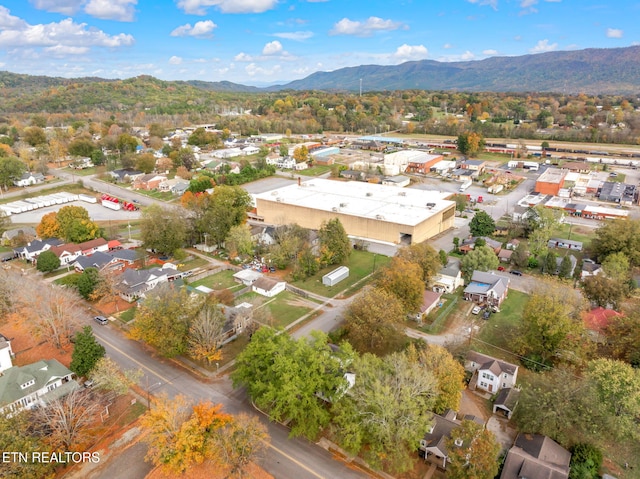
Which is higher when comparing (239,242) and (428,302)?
(239,242)

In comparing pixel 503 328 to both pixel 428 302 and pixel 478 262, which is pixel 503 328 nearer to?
pixel 428 302

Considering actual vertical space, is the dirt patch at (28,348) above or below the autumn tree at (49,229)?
below

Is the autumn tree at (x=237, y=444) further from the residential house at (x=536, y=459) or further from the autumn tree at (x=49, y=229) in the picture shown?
the autumn tree at (x=49, y=229)

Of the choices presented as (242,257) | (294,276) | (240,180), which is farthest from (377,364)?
(240,180)

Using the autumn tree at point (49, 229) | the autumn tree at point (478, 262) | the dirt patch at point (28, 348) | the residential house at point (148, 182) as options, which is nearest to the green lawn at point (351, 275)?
the autumn tree at point (478, 262)

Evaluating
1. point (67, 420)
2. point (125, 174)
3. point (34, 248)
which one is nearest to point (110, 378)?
point (67, 420)

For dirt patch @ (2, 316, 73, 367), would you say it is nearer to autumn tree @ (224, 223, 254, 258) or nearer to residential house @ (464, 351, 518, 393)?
autumn tree @ (224, 223, 254, 258)
